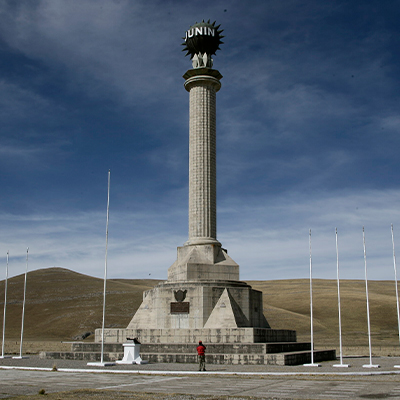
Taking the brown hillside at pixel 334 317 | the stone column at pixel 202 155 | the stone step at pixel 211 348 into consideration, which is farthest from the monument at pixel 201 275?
the brown hillside at pixel 334 317

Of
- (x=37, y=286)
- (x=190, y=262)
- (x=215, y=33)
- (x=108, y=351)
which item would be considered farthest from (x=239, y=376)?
(x=37, y=286)

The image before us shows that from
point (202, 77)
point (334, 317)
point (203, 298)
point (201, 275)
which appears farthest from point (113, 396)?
point (334, 317)

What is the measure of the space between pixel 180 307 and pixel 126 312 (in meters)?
44.9

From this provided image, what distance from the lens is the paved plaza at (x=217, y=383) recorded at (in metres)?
12.5

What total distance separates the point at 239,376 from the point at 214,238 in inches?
626

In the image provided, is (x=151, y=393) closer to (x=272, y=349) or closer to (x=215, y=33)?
(x=272, y=349)

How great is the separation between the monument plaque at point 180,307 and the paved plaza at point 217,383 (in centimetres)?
1051

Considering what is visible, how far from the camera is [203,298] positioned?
29281 millimetres

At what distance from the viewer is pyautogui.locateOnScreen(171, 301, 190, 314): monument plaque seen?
29.5 meters

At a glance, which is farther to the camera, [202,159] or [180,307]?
[202,159]

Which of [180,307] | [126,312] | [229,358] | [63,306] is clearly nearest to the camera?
[229,358]

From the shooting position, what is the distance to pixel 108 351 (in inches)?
1060

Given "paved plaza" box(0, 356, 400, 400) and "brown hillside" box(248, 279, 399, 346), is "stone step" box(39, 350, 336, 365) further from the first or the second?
"brown hillside" box(248, 279, 399, 346)

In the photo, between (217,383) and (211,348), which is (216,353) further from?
(217,383)
